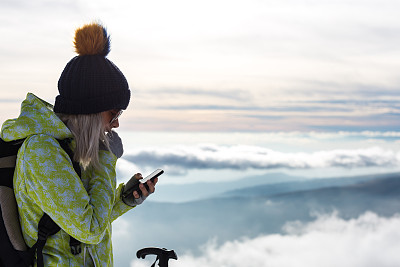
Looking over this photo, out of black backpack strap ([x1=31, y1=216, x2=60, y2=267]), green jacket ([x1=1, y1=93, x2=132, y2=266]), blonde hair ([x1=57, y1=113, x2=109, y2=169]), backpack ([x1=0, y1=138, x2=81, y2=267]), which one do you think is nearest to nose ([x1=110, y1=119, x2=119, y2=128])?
blonde hair ([x1=57, y1=113, x2=109, y2=169])

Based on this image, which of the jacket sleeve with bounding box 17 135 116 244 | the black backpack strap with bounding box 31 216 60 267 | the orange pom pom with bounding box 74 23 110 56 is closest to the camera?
the jacket sleeve with bounding box 17 135 116 244

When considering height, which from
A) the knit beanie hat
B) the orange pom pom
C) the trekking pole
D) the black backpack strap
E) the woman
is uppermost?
the orange pom pom

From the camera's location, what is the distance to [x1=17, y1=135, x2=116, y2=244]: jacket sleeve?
7.38 feet

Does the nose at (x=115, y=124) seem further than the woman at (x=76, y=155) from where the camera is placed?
Yes

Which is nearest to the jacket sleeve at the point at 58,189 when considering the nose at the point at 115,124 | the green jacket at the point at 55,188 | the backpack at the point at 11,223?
the green jacket at the point at 55,188

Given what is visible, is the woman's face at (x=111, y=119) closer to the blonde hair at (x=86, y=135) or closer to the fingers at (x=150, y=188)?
the blonde hair at (x=86, y=135)

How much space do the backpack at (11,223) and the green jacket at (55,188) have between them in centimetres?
3

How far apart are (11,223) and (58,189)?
1.20ft

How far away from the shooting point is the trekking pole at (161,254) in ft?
9.85

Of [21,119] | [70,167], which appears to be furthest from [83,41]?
[70,167]

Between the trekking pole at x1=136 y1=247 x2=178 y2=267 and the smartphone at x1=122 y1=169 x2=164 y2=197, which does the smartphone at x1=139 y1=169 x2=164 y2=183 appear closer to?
the smartphone at x1=122 y1=169 x2=164 y2=197

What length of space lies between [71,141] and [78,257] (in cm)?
60

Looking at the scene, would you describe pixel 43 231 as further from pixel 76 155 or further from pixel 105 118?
pixel 105 118

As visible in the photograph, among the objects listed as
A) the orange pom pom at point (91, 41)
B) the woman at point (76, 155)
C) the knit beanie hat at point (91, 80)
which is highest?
the orange pom pom at point (91, 41)
